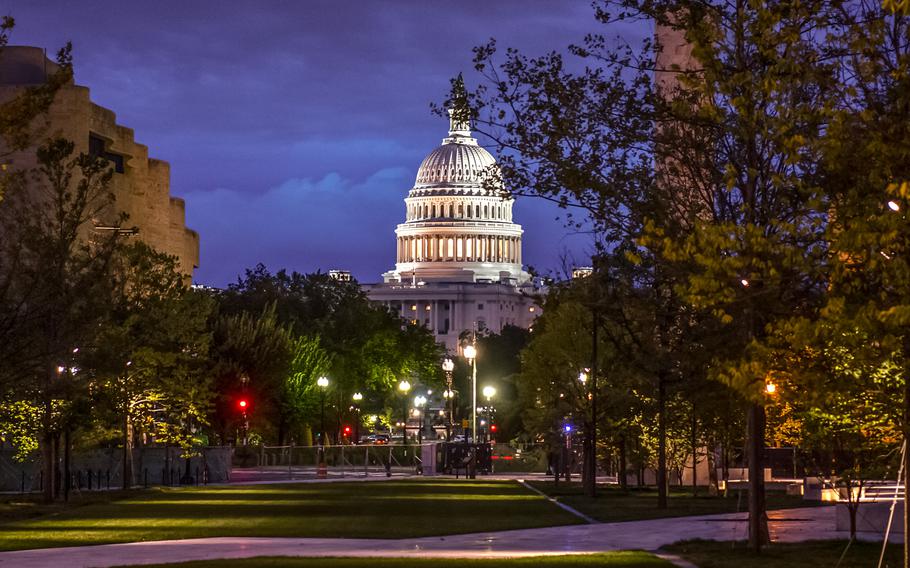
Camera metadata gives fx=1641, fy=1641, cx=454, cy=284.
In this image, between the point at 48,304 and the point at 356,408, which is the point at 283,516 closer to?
the point at 48,304

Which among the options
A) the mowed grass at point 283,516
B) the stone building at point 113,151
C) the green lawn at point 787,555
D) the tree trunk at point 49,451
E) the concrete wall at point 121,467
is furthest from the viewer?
the stone building at point 113,151

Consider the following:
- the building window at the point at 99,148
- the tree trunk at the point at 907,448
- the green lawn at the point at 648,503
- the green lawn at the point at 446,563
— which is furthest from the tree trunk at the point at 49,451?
the building window at the point at 99,148

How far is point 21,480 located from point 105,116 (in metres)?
33.3

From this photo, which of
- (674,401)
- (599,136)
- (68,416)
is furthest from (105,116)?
(599,136)

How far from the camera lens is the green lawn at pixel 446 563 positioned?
87.1 feet

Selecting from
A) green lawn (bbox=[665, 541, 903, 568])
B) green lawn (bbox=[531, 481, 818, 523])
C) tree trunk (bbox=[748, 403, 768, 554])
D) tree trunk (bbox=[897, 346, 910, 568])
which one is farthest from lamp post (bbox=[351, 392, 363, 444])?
tree trunk (bbox=[897, 346, 910, 568])

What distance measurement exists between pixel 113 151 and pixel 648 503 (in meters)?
53.8

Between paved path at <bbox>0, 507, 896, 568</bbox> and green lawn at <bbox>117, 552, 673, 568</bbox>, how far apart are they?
1.16m

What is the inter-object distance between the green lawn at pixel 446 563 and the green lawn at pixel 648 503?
1431cm

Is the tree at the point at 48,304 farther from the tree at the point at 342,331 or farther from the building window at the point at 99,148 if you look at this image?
the tree at the point at 342,331

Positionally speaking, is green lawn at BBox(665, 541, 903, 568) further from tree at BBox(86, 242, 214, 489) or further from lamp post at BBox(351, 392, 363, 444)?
lamp post at BBox(351, 392, 363, 444)

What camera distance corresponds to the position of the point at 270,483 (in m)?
74.1

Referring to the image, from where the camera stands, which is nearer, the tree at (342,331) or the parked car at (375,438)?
the tree at (342,331)

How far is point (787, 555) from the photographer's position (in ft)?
92.5
